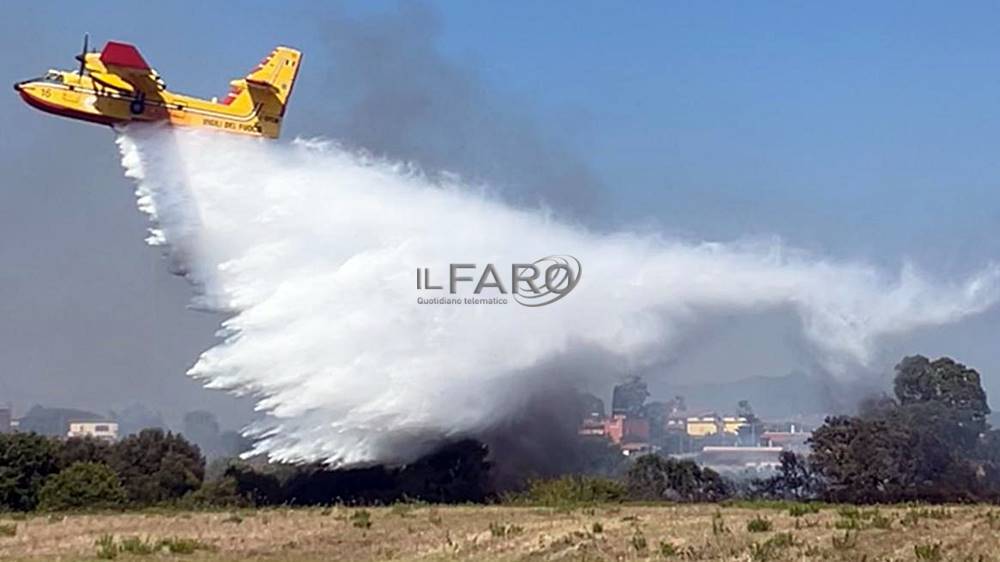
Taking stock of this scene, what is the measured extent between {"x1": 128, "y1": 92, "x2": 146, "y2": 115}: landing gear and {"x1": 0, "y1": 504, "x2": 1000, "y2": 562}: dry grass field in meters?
17.1

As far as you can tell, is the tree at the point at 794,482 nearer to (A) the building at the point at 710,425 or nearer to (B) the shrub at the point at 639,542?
(A) the building at the point at 710,425

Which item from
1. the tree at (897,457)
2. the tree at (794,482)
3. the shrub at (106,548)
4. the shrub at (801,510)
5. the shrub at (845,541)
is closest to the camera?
the shrub at (845,541)

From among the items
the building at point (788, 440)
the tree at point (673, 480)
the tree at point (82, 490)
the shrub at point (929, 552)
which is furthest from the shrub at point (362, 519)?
the building at point (788, 440)

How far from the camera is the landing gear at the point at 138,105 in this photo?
5241cm

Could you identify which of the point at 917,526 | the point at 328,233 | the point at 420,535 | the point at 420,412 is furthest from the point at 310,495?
the point at 917,526

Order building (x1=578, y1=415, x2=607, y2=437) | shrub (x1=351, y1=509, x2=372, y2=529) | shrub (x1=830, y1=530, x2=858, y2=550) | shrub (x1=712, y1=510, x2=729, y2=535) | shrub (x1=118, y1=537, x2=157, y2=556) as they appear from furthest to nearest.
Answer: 1. building (x1=578, y1=415, x2=607, y2=437)
2. shrub (x1=351, y1=509, x2=372, y2=529)
3. shrub (x1=712, y1=510, x2=729, y2=535)
4. shrub (x1=118, y1=537, x2=157, y2=556)
5. shrub (x1=830, y1=530, x2=858, y2=550)

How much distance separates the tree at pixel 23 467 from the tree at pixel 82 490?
86 centimetres

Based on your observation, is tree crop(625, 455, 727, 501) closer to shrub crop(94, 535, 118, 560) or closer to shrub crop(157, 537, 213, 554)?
shrub crop(157, 537, 213, 554)

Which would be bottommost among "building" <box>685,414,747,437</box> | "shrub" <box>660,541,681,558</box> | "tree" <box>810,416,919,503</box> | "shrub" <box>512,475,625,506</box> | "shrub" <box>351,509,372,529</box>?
"shrub" <box>660,541,681,558</box>

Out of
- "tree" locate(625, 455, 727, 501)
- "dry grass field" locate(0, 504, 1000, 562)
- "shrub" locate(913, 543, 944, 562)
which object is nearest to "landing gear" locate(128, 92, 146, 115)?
"dry grass field" locate(0, 504, 1000, 562)

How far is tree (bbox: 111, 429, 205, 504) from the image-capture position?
63.7 m

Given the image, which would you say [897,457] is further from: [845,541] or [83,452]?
[83,452]

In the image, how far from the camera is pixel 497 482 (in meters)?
58.6

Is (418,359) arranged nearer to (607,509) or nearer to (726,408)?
(607,509)
